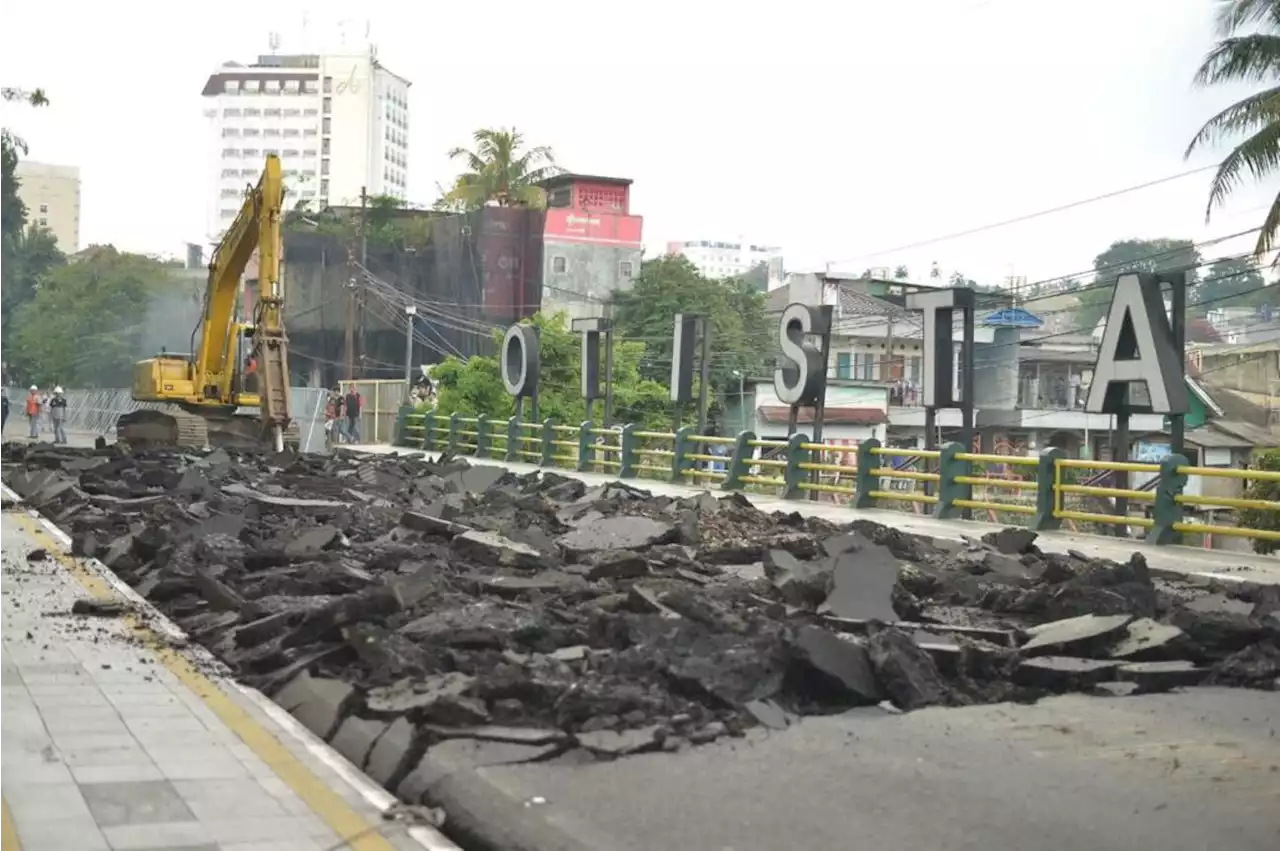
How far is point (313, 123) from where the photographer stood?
16488 cm

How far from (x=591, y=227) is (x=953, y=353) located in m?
47.5

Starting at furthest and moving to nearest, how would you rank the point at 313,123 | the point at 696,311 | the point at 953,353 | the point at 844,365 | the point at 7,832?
the point at 313,123
the point at 844,365
the point at 696,311
the point at 953,353
the point at 7,832

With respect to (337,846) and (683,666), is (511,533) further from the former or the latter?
(337,846)

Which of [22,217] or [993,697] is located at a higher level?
[22,217]

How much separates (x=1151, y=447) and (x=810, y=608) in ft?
151

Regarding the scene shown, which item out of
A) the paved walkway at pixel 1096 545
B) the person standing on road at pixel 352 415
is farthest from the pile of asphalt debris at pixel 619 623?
the person standing on road at pixel 352 415

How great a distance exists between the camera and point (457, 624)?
30.3ft

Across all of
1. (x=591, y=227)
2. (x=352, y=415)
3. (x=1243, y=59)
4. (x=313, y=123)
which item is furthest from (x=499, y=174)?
(x=313, y=123)

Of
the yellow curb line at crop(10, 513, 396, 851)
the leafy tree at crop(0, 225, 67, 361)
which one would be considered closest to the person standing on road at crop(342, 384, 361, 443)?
the yellow curb line at crop(10, 513, 396, 851)

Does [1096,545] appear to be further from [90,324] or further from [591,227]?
[90,324]

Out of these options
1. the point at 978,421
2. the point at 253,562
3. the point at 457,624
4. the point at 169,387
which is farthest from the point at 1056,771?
the point at 978,421

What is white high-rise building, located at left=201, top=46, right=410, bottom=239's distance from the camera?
16362 centimetres

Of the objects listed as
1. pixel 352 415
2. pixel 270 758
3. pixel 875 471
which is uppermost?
pixel 352 415

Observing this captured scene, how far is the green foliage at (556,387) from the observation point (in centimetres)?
5262
